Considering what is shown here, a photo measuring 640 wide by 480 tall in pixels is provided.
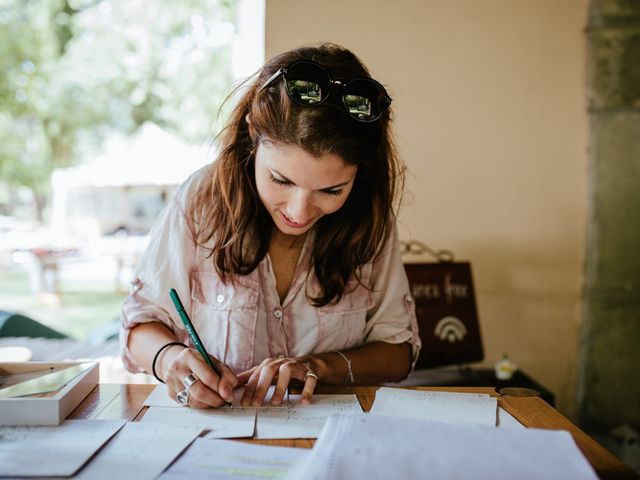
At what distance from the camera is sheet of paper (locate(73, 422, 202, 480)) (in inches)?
28.2

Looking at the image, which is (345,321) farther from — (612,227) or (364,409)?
(612,227)

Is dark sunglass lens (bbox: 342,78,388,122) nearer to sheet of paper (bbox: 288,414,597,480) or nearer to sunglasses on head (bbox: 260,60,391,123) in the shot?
sunglasses on head (bbox: 260,60,391,123)

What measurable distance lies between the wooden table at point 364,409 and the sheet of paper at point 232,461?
3cm

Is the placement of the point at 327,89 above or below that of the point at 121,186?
below

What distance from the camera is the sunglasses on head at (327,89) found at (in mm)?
1067

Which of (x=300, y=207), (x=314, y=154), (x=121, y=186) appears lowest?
(x=300, y=207)

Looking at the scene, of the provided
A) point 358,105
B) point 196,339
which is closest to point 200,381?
point 196,339

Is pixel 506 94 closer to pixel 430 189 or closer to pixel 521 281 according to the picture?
pixel 430 189

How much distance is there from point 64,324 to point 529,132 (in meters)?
4.96

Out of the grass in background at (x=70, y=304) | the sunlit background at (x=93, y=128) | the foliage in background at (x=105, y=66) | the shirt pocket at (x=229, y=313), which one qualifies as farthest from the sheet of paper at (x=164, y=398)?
the foliage in background at (x=105, y=66)

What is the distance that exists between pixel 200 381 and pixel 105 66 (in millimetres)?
9266

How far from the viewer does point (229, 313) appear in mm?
1302

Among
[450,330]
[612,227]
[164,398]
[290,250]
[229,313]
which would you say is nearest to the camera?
[164,398]

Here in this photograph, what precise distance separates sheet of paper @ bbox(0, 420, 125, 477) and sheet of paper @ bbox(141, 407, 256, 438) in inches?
2.7
